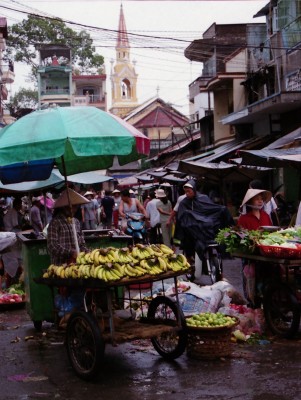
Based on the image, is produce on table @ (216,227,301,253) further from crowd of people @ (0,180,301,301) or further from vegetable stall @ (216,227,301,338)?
crowd of people @ (0,180,301,301)

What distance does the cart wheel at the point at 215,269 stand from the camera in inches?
431

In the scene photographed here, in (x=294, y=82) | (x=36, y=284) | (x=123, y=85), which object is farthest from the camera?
(x=123, y=85)

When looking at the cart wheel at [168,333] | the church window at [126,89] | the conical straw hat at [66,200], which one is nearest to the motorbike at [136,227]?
the conical straw hat at [66,200]

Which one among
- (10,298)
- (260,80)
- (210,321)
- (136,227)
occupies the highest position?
(260,80)

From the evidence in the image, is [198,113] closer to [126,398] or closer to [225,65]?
[225,65]

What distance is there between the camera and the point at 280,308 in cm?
760

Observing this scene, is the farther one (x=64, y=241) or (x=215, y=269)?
(x=215, y=269)

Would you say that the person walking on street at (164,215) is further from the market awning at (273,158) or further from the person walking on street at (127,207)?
the market awning at (273,158)

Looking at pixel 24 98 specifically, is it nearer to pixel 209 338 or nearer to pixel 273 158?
pixel 273 158

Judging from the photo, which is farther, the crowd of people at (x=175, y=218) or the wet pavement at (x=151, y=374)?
the crowd of people at (x=175, y=218)

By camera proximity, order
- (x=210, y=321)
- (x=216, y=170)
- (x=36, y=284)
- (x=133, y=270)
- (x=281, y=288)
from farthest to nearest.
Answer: (x=216, y=170), (x=36, y=284), (x=281, y=288), (x=210, y=321), (x=133, y=270)

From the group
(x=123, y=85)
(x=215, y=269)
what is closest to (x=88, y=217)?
(x=215, y=269)

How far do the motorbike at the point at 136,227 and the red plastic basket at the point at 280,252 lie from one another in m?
6.92

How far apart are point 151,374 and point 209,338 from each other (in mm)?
744
